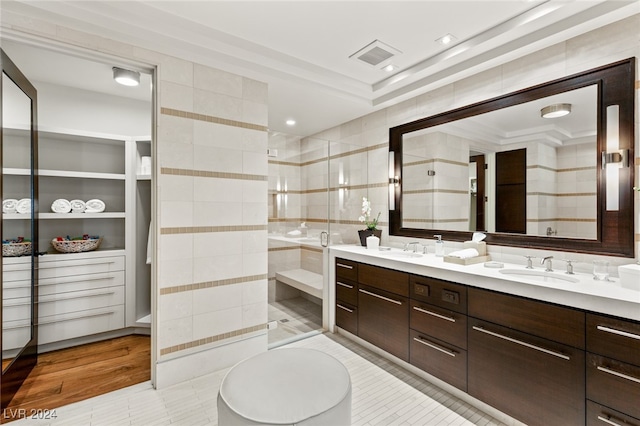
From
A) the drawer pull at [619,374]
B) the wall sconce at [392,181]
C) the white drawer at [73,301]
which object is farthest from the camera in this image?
the wall sconce at [392,181]

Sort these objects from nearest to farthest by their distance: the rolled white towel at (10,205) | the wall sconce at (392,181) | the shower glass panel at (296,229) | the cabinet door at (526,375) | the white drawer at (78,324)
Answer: the cabinet door at (526,375), the rolled white towel at (10,205), the white drawer at (78,324), the shower glass panel at (296,229), the wall sconce at (392,181)

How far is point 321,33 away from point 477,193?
6.22ft

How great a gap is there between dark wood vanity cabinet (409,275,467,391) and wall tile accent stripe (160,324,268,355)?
1.38 m

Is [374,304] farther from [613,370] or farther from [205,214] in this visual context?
[205,214]

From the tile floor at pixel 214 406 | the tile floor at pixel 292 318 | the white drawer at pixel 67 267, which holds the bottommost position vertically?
the tile floor at pixel 214 406

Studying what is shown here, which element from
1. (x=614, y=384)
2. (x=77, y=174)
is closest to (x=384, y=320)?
(x=614, y=384)

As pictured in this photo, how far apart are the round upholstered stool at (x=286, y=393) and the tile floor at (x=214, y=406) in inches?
28.6

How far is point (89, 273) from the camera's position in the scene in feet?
9.51

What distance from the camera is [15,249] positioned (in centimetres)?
238

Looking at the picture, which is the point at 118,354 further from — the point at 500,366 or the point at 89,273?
the point at 500,366

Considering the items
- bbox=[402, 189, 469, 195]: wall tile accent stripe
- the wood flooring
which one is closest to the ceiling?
bbox=[402, 189, 469, 195]: wall tile accent stripe

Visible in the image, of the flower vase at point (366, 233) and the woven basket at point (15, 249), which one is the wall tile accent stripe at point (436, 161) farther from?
the woven basket at point (15, 249)

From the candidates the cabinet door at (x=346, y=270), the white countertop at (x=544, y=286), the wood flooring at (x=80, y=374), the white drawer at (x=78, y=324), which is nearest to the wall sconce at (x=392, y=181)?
the cabinet door at (x=346, y=270)

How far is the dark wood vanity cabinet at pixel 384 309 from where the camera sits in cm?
247
